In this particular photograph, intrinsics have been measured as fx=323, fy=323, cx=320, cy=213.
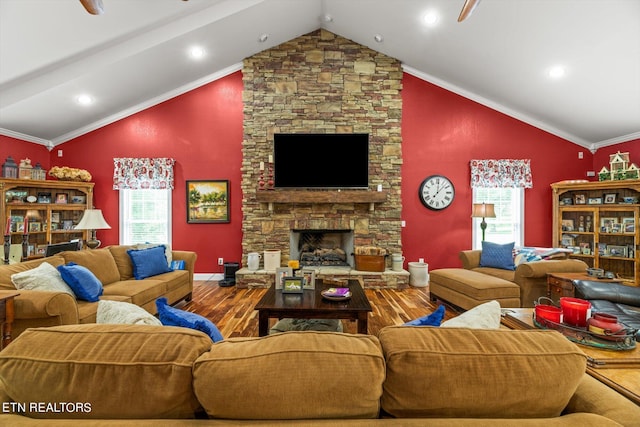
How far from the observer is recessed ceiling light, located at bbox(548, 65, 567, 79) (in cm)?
420

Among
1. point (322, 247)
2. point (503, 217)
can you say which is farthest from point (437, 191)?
point (322, 247)

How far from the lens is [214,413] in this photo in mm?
887

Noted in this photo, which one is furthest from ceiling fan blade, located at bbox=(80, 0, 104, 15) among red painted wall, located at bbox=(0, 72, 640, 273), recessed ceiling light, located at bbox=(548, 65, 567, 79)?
recessed ceiling light, located at bbox=(548, 65, 567, 79)

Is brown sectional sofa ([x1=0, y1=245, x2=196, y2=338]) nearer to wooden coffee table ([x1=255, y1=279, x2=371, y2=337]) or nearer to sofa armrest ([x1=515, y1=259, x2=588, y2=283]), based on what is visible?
wooden coffee table ([x1=255, y1=279, x2=371, y2=337])

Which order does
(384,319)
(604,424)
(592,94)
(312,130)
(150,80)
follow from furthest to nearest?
1. (312,130)
2. (150,80)
3. (592,94)
4. (384,319)
5. (604,424)

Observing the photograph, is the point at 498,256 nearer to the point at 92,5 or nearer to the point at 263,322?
the point at 263,322

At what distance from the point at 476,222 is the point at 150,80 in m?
5.99

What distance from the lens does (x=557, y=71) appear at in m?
4.27

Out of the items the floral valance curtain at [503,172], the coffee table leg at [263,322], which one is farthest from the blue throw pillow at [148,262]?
the floral valance curtain at [503,172]

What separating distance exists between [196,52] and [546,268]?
17.9 feet

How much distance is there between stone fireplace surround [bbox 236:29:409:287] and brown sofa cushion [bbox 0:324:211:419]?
473 centimetres

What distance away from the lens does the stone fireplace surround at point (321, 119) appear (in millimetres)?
5648

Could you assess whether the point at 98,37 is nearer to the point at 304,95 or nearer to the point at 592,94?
the point at 304,95

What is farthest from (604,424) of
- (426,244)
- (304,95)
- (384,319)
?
(304,95)
